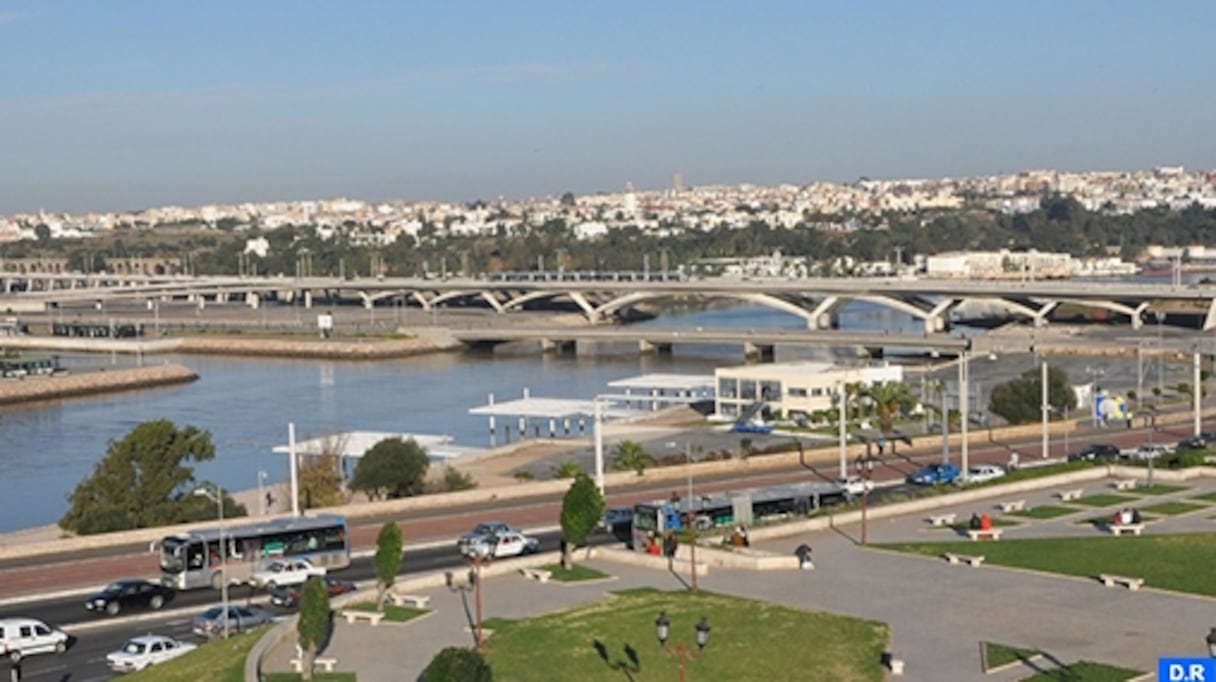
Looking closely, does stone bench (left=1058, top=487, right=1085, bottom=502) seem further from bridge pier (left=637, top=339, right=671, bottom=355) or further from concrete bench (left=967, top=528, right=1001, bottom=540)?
bridge pier (left=637, top=339, right=671, bottom=355)

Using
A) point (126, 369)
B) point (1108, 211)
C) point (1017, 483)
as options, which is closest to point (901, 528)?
point (1017, 483)

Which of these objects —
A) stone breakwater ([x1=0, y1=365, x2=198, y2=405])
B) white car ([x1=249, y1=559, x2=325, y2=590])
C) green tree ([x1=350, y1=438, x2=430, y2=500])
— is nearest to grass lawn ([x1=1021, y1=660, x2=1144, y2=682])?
white car ([x1=249, y1=559, x2=325, y2=590])

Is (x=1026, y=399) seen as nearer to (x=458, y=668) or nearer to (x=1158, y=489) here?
(x=1158, y=489)

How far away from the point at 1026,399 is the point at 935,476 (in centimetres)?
884

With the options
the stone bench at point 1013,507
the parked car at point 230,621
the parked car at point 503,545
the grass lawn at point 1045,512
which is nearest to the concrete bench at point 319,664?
the parked car at point 230,621

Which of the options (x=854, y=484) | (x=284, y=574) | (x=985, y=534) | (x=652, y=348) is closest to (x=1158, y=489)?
(x=854, y=484)

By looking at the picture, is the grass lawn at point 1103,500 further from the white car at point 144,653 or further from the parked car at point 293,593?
the white car at point 144,653

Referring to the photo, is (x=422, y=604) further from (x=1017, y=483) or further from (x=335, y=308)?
(x=335, y=308)

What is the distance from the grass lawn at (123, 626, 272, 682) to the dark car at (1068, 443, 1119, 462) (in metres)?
12.9

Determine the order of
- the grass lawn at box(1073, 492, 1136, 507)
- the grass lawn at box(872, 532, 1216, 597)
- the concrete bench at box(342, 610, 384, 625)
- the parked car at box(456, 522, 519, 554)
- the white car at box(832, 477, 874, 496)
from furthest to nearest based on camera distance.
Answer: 1. the white car at box(832, 477, 874, 496)
2. the grass lawn at box(1073, 492, 1136, 507)
3. the parked car at box(456, 522, 519, 554)
4. the grass lawn at box(872, 532, 1216, 597)
5. the concrete bench at box(342, 610, 384, 625)

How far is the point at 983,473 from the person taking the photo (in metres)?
22.5

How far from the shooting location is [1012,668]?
39.0 ft

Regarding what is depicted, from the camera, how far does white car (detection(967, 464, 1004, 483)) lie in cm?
2125

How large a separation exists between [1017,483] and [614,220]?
134 meters
